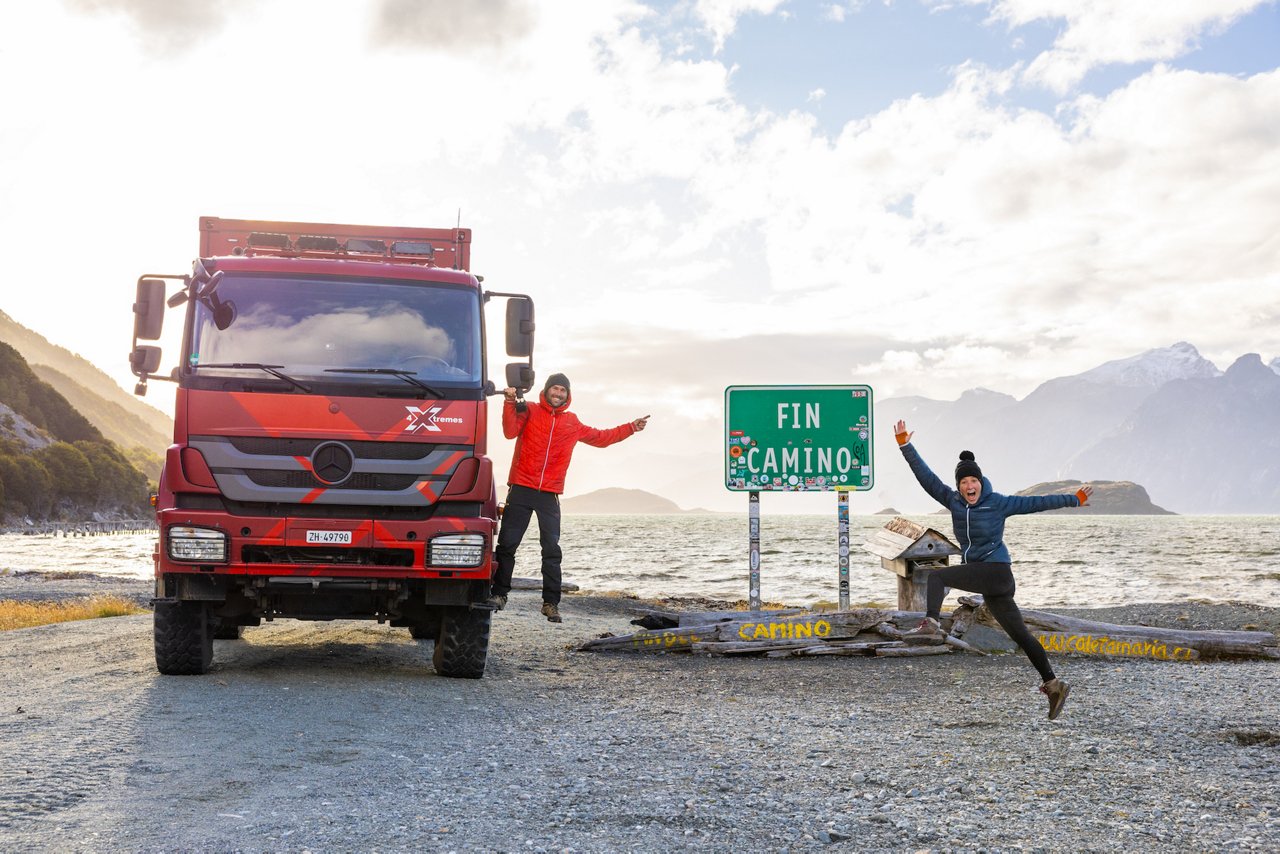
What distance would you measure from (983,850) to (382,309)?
21.1 ft

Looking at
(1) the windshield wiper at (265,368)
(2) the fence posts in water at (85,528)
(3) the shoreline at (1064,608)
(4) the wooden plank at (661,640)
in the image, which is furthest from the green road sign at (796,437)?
(2) the fence posts in water at (85,528)

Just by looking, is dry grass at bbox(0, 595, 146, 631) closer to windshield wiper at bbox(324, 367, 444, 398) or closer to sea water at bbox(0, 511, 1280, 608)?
windshield wiper at bbox(324, 367, 444, 398)

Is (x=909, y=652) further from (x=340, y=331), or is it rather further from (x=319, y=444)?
(x=340, y=331)

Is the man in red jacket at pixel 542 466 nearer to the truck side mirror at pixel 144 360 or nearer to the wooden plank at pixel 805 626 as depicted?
the wooden plank at pixel 805 626

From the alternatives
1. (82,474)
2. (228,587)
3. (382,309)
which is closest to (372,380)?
(382,309)

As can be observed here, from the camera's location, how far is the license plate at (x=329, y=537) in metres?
8.57

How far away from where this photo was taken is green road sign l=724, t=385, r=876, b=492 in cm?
1369

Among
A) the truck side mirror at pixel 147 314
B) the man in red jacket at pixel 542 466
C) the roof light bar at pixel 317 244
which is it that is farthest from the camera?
the man in red jacket at pixel 542 466

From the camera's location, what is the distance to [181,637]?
9203 mm

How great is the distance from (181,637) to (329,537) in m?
1.86

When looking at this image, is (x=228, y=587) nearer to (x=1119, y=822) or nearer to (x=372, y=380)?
(x=372, y=380)

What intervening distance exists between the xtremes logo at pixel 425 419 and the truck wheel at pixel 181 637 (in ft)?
8.60

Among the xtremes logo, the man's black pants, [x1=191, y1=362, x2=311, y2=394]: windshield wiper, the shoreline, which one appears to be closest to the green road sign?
the man's black pants

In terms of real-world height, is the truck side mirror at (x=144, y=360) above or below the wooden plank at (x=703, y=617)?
above
